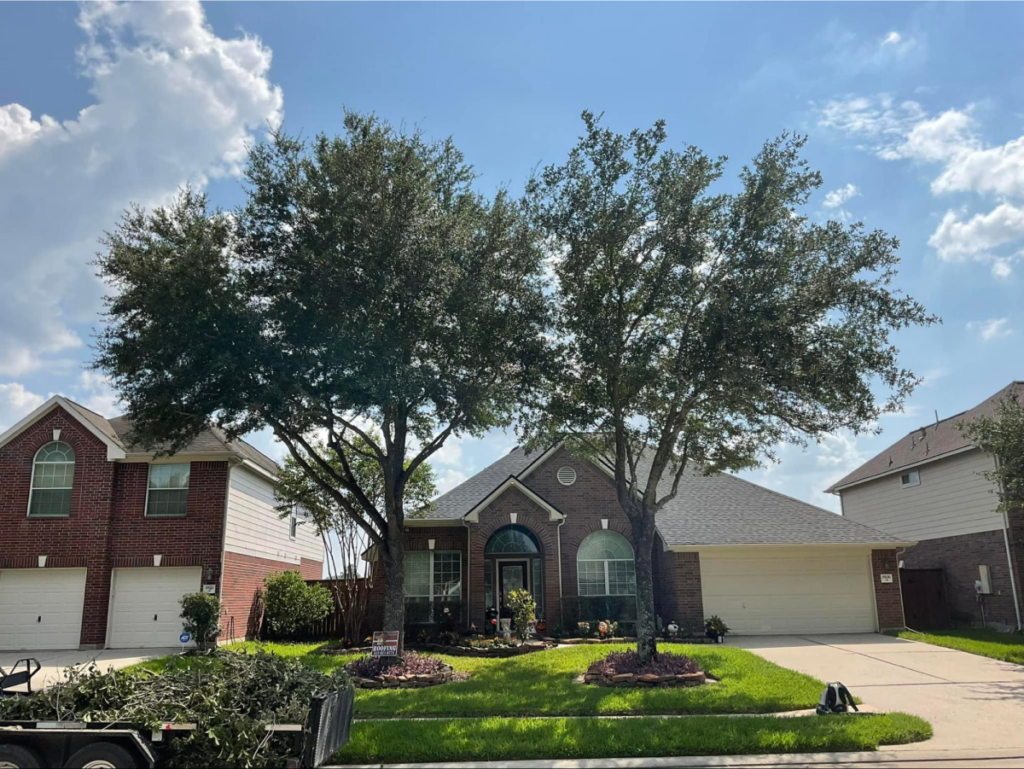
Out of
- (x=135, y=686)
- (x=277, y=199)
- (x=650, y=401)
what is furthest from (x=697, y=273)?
(x=135, y=686)

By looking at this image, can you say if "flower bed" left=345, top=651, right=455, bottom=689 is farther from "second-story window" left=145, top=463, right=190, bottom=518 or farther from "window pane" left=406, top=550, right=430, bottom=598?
"second-story window" left=145, top=463, right=190, bottom=518

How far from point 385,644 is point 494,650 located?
4433 millimetres

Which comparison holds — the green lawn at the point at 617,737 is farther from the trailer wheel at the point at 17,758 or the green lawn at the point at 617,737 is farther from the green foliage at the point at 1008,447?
the green foliage at the point at 1008,447

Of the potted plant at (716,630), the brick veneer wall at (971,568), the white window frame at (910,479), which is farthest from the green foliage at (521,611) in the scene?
the white window frame at (910,479)

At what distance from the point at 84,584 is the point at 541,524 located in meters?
12.2

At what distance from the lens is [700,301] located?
528 inches

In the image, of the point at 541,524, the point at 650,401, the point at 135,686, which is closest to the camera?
the point at 135,686

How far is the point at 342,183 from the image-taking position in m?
14.0

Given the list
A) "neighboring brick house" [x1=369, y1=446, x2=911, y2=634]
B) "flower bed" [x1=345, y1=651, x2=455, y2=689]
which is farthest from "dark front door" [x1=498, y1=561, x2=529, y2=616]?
"flower bed" [x1=345, y1=651, x2=455, y2=689]

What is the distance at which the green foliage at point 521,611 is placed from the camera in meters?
19.3

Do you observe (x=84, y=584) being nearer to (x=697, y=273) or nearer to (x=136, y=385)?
(x=136, y=385)

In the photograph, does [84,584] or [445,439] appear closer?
[445,439]

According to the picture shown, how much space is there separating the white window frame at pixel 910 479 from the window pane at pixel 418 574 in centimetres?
1678

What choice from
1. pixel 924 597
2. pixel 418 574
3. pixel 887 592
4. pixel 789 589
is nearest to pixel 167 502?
pixel 418 574
